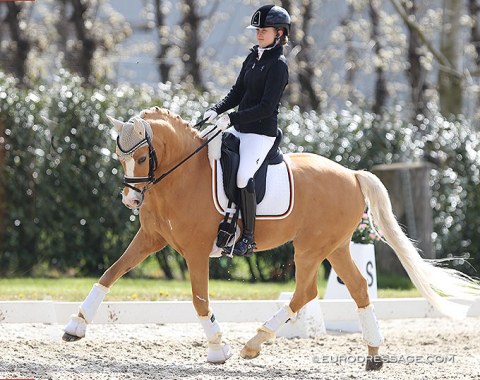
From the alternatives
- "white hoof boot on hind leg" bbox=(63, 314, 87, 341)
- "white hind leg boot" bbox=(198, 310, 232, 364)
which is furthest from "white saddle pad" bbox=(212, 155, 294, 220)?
"white hoof boot on hind leg" bbox=(63, 314, 87, 341)

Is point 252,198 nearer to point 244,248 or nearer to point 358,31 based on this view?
point 244,248

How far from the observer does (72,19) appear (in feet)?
72.0

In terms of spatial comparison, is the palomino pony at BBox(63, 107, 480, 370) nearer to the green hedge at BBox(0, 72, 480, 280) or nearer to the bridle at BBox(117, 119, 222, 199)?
the bridle at BBox(117, 119, 222, 199)

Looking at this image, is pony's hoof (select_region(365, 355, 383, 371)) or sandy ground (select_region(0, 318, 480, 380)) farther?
pony's hoof (select_region(365, 355, 383, 371))

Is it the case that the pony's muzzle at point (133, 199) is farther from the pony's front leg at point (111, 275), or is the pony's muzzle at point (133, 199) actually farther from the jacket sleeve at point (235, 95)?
the jacket sleeve at point (235, 95)

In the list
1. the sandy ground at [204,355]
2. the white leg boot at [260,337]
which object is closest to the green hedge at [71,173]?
the sandy ground at [204,355]

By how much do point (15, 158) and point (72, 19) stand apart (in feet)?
30.8

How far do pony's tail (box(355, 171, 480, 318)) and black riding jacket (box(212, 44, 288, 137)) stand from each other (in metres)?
0.93

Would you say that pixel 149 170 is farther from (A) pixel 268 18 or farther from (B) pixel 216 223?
(A) pixel 268 18

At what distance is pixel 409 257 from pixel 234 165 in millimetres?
1607

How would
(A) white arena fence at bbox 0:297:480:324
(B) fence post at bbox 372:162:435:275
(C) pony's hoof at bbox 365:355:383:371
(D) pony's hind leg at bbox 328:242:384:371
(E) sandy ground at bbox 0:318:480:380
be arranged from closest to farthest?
1. (E) sandy ground at bbox 0:318:480:380
2. (C) pony's hoof at bbox 365:355:383:371
3. (D) pony's hind leg at bbox 328:242:384:371
4. (A) white arena fence at bbox 0:297:480:324
5. (B) fence post at bbox 372:162:435:275

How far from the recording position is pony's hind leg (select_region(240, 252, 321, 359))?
287 inches

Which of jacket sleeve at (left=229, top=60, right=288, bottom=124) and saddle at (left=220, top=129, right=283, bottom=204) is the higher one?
jacket sleeve at (left=229, top=60, right=288, bottom=124)

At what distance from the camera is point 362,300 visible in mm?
7691
